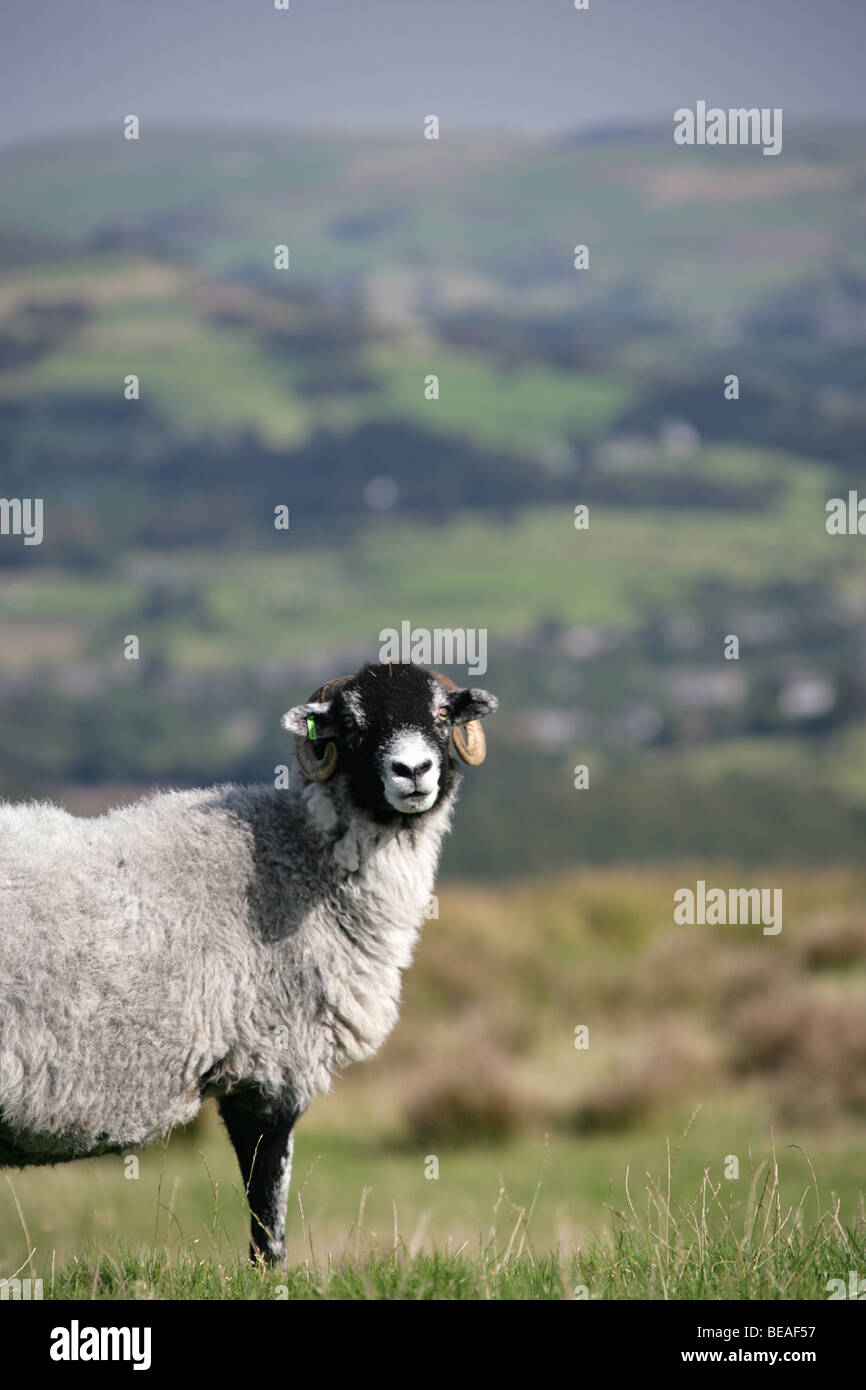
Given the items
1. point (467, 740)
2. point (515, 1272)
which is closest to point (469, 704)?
point (467, 740)

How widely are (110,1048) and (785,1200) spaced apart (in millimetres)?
6648

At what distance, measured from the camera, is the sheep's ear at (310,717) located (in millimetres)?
6980

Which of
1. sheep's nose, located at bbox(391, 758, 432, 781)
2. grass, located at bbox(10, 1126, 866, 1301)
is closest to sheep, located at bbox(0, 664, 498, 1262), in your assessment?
sheep's nose, located at bbox(391, 758, 432, 781)

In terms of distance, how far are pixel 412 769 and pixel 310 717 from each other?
24.5 inches

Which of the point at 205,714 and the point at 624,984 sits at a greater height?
the point at 205,714

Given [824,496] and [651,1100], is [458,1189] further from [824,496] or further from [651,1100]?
[824,496]

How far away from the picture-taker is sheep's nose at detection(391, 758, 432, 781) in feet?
22.2

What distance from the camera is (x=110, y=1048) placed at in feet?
20.4

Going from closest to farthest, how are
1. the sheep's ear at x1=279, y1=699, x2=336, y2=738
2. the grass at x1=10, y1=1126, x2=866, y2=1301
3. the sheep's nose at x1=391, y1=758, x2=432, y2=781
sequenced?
the grass at x1=10, y1=1126, x2=866, y2=1301, the sheep's nose at x1=391, y1=758, x2=432, y2=781, the sheep's ear at x1=279, y1=699, x2=336, y2=738

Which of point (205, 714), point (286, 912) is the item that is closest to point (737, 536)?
point (205, 714)

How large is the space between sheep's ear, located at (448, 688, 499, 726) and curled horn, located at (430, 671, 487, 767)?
0.04 metres

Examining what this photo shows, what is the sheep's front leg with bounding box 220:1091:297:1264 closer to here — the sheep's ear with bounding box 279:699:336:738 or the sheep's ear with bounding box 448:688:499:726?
the sheep's ear with bounding box 279:699:336:738

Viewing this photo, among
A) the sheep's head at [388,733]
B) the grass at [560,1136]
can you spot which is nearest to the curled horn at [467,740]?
the sheep's head at [388,733]

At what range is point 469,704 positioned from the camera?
7.25m
